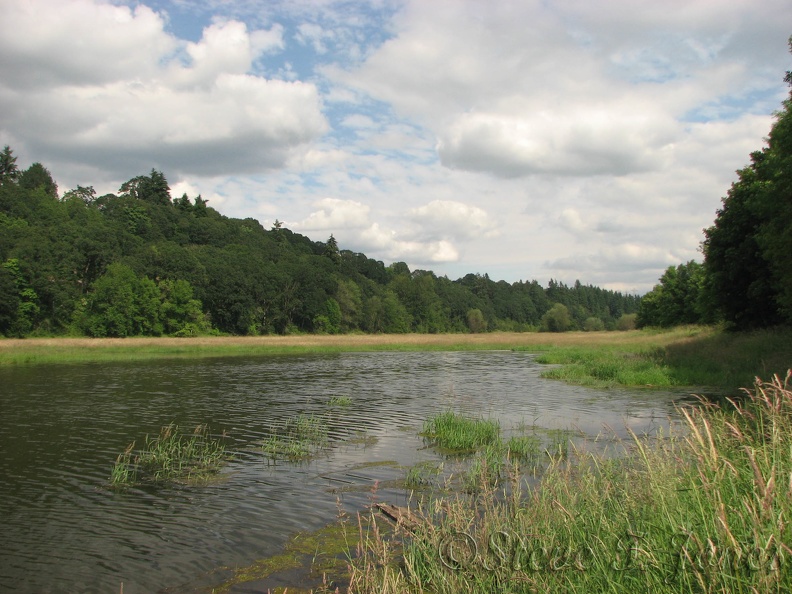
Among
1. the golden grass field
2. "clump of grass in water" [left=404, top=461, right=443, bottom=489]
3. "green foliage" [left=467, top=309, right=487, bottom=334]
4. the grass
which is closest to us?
"clump of grass in water" [left=404, top=461, right=443, bottom=489]

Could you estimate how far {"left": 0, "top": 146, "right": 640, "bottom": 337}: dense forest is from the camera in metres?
77.6

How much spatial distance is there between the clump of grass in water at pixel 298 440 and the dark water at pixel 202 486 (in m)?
0.49

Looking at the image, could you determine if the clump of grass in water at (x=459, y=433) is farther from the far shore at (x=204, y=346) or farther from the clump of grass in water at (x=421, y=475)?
the far shore at (x=204, y=346)

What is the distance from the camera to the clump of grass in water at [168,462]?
12.2 meters

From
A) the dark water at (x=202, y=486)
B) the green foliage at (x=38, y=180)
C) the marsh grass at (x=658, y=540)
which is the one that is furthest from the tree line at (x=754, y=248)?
the green foliage at (x=38, y=180)

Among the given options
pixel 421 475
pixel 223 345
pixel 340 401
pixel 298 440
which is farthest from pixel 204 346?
pixel 421 475

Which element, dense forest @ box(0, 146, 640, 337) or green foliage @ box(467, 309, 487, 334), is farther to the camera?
green foliage @ box(467, 309, 487, 334)

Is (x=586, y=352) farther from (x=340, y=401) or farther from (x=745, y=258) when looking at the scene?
(x=340, y=401)

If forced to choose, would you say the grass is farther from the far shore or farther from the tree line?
A: the far shore

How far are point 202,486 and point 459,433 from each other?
6552 mm

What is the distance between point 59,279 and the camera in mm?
80125

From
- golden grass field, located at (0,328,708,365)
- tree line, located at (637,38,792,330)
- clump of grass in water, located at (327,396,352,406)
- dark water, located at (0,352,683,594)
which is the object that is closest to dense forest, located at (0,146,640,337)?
golden grass field, located at (0,328,708,365)

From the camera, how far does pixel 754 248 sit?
38719mm

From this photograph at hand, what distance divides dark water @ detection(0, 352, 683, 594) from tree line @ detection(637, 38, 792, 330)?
1221 centimetres
